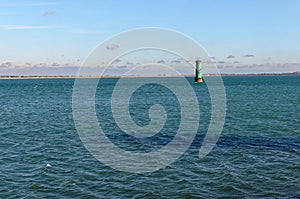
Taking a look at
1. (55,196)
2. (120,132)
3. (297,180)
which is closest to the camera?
(55,196)

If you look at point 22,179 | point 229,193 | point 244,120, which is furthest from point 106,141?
point 244,120

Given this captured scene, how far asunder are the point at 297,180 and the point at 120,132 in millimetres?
24173

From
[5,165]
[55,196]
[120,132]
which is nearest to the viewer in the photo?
[55,196]

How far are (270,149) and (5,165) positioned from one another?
23.6 metres

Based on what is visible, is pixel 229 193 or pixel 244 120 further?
pixel 244 120

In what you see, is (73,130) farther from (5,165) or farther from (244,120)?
(244,120)

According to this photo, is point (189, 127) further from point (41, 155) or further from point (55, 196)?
point (55, 196)

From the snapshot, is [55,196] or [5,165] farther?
[5,165]

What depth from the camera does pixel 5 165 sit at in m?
28.9

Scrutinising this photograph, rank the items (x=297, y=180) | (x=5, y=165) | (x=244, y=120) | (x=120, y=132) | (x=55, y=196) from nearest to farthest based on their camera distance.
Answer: (x=55, y=196), (x=297, y=180), (x=5, y=165), (x=120, y=132), (x=244, y=120)

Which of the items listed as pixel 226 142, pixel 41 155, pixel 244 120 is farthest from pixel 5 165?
pixel 244 120

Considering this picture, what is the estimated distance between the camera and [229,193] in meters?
22.9

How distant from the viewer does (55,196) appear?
73.9 feet

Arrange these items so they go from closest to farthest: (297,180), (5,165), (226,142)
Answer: (297,180), (5,165), (226,142)
